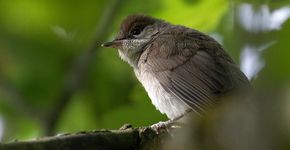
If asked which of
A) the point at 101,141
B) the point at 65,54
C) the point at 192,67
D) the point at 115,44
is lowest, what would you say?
the point at 101,141

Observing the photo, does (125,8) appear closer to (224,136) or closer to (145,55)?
(145,55)

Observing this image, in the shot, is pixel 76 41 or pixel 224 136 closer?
pixel 224 136

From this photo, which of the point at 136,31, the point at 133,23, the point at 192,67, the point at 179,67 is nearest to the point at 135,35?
the point at 136,31

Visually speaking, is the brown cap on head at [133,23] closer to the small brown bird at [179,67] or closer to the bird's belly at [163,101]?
the small brown bird at [179,67]

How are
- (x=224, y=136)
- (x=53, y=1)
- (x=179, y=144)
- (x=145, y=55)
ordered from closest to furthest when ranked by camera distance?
(x=224, y=136), (x=179, y=144), (x=53, y=1), (x=145, y=55)

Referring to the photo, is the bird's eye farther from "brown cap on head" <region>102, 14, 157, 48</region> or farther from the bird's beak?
the bird's beak

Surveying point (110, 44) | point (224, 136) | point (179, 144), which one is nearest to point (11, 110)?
point (110, 44)

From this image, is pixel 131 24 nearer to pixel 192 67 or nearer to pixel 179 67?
pixel 179 67
